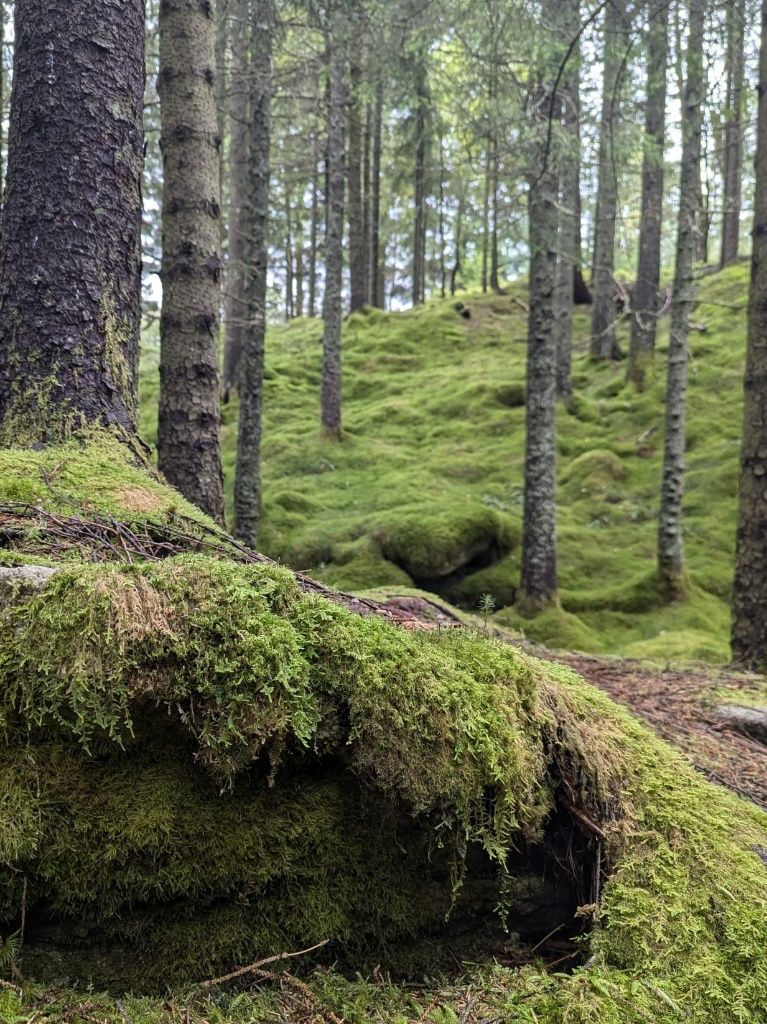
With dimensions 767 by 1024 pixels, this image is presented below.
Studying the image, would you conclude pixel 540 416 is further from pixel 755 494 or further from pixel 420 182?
pixel 420 182

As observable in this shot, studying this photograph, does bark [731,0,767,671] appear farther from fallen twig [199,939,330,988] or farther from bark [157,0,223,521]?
fallen twig [199,939,330,988]

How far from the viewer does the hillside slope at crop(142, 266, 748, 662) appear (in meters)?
9.21

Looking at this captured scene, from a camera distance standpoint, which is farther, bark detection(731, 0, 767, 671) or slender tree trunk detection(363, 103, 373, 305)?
slender tree trunk detection(363, 103, 373, 305)

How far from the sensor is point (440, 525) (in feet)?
31.5

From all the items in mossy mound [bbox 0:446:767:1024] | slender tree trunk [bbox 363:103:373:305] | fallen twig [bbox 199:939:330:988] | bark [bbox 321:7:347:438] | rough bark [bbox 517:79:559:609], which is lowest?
fallen twig [bbox 199:939:330:988]

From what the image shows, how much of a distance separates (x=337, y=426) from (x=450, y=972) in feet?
39.5

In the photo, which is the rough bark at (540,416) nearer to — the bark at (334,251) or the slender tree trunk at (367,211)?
the bark at (334,251)

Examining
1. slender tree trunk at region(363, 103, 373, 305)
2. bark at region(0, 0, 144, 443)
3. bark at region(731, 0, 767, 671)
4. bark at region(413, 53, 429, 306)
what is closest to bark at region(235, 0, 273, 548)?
bark at region(413, 53, 429, 306)

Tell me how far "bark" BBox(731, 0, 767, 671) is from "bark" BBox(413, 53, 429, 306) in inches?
200

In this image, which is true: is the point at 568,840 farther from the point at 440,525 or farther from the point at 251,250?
the point at 251,250

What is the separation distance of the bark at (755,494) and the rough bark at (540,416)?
277 centimetres

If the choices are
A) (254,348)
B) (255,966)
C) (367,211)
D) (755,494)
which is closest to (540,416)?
(755,494)

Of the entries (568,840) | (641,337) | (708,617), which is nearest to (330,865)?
(568,840)

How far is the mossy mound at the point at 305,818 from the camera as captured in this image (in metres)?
1.81
